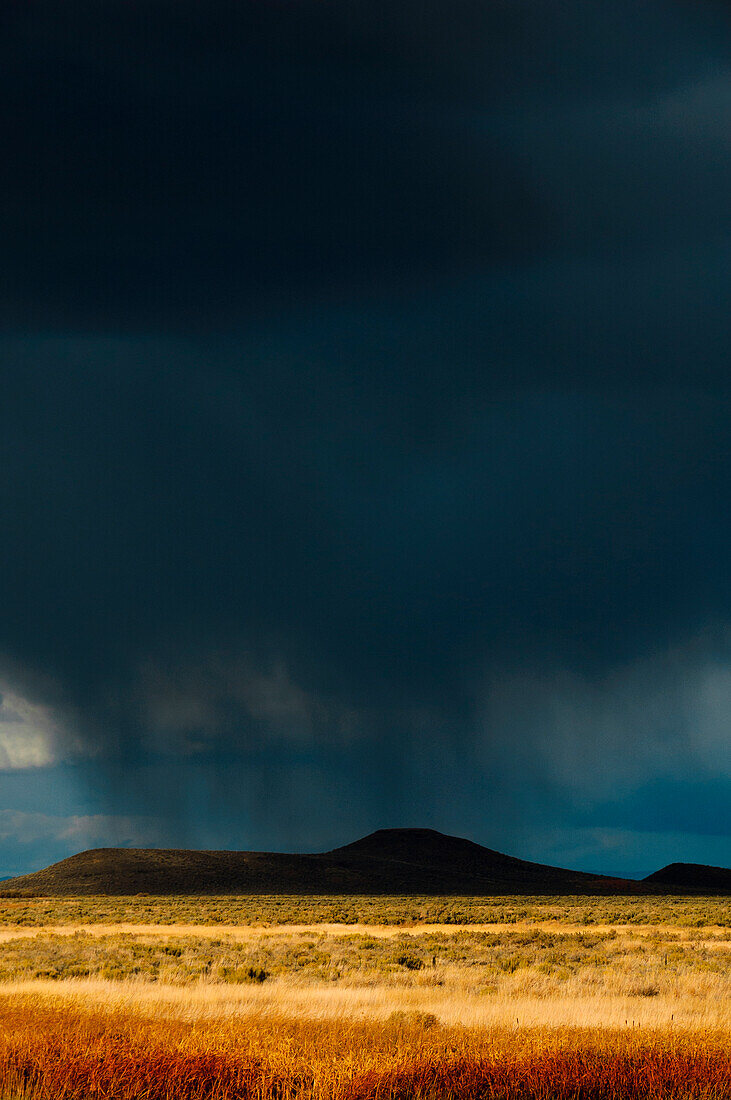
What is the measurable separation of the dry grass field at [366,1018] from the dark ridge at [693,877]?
120 meters

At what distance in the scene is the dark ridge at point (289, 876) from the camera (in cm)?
10969

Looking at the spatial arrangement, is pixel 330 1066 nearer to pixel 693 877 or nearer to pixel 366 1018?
pixel 366 1018

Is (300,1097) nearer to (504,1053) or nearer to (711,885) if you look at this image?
(504,1053)

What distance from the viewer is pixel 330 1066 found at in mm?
10719

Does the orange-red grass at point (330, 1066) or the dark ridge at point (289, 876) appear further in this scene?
the dark ridge at point (289, 876)

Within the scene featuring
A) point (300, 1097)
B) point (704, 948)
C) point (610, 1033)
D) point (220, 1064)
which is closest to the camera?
point (300, 1097)

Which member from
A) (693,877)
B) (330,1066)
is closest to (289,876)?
Answer: (693,877)

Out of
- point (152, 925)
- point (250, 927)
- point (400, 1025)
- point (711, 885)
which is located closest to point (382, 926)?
point (250, 927)

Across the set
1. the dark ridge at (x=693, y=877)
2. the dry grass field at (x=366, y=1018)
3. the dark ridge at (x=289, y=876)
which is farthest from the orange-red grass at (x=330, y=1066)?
the dark ridge at (x=693, y=877)

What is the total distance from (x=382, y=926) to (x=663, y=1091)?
43001mm

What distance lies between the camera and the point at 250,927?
50.2 meters

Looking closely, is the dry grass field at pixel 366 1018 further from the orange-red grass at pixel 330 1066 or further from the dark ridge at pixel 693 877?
the dark ridge at pixel 693 877

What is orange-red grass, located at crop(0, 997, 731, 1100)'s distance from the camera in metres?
10.2

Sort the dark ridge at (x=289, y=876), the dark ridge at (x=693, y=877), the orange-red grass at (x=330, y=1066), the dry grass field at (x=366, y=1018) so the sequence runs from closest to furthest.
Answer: the orange-red grass at (x=330, y=1066)
the dry grass field at (x=366, y=1018)
the dark ridge at (x=289, y=876)
the dark ridge at (x=693, y=877)
